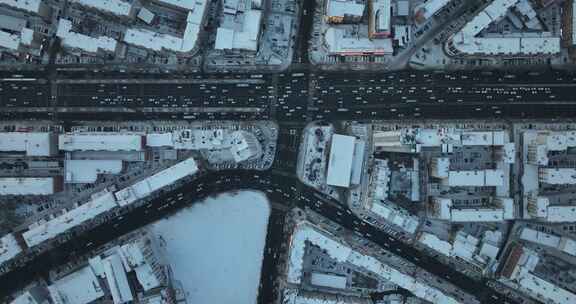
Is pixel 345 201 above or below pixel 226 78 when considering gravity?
below

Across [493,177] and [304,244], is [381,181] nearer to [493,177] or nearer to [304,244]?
[304,244]

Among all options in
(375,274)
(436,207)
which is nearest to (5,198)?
(375,274)

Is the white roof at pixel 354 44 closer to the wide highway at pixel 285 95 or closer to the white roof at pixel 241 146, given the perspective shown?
the wide highway at pixel 285 95

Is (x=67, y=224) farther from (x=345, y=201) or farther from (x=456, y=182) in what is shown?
(x=456, y=182)

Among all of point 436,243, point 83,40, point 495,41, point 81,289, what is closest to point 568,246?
point 436,243

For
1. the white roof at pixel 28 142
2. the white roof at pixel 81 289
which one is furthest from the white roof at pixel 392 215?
the white roof at pixel 28 142
